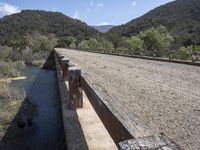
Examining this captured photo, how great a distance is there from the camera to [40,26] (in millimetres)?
148625

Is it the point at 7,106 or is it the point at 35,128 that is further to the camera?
the point at 7,106

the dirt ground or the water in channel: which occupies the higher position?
the dirt ground

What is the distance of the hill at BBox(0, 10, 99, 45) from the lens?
425 feet

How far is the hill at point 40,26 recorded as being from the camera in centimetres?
12962

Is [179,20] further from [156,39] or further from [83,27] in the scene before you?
[83,27]

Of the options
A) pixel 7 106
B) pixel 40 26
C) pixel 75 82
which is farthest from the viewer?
pixel 40 26

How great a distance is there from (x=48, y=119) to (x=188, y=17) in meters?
78.0

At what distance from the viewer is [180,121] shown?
16.2 feet

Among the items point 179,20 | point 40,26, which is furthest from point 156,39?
point 40,26

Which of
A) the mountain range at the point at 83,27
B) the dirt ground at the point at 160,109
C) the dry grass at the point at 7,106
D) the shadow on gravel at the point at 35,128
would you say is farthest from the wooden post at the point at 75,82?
the mountain range at the point at 83,27

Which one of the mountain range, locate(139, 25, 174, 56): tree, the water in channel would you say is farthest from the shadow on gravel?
the mountain range

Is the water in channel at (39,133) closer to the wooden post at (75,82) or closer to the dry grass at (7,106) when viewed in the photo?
the dry grass at (7,106)

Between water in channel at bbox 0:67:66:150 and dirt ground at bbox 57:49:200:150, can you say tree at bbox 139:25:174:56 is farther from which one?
dirt ground at bbox 57:49:200:150

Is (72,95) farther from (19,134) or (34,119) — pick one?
(34,119)
